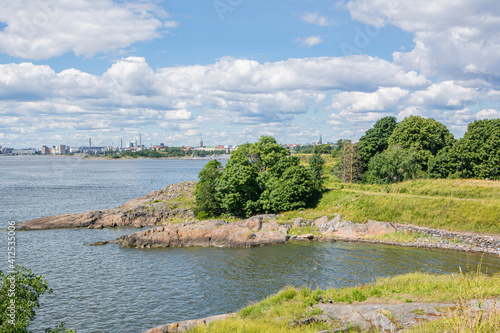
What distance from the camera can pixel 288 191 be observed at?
→ 194ft

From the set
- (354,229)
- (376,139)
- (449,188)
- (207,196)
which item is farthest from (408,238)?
(376,139)

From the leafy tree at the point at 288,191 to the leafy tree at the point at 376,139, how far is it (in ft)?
92.0

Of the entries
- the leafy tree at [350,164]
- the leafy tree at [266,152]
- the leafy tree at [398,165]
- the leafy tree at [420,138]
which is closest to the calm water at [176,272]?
the leafy tree at [398,165]

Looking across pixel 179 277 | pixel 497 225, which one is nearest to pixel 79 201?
pixel 179 277

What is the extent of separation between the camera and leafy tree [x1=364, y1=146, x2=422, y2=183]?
6800 cm

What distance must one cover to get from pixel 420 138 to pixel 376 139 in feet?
40.5

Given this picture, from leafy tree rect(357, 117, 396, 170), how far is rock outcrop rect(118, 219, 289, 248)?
4365 centimetres

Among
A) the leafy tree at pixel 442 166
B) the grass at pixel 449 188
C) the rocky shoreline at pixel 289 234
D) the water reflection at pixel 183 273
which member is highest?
the leafy tree at pixel 442 166

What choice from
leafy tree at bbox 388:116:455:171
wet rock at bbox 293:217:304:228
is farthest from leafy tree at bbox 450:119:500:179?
wet rock at bbox 293:217:304:228

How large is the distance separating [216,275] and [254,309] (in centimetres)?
1468

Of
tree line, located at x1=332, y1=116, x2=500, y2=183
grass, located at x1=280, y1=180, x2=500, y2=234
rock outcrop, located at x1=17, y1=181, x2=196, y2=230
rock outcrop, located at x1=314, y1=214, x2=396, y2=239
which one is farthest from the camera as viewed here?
tree line, located at x1=332, y1=116, x2=500, y2=183

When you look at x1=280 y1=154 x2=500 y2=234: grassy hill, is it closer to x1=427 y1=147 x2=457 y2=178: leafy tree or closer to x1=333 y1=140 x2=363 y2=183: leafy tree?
x1=427 y1=147 x2=457 y2=178: leafy tree

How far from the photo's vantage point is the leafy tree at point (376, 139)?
8403 centimetres

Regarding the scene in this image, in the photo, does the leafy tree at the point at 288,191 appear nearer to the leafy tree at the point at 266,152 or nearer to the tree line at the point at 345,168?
the tree line at the point at 345,168
